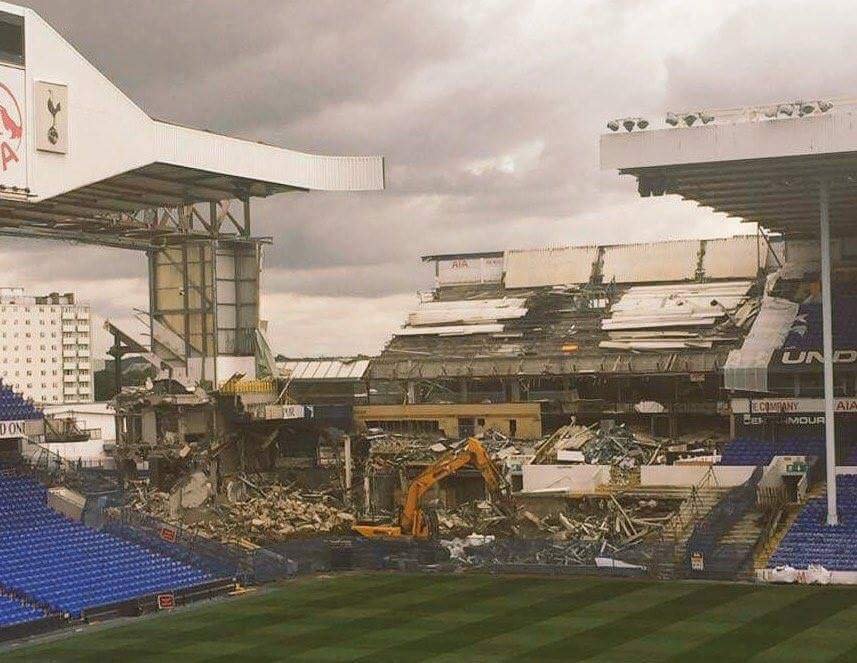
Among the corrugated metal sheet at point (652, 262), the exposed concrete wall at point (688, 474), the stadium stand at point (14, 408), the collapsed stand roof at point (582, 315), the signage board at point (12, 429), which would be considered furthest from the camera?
Answer: the corrugated metal sheet at point (652, 262)

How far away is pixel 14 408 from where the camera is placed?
52.3 meters

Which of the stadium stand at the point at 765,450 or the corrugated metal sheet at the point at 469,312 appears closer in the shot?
the stadium stand at the point at 765,450

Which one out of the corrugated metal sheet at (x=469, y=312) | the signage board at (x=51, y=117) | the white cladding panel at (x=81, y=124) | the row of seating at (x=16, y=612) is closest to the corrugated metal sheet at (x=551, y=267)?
the corrugated metal sheet at (x=469, y=312)

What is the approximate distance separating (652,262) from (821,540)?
3175cm

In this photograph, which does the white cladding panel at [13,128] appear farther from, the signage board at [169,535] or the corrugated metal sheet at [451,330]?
the corrugated metal sheet at [451,330]

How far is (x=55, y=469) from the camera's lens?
5384 cm

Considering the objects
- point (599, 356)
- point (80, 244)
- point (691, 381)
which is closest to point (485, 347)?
point (599, 356)

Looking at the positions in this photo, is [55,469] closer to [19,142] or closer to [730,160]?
[19,142]

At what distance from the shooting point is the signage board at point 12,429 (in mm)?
50094

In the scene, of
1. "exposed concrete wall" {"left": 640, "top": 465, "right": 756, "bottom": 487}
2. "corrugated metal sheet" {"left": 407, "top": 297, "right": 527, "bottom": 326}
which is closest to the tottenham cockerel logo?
"exposed concrete wall" {"left": 640, "top": 465, "right": 756, "bottom": 487}

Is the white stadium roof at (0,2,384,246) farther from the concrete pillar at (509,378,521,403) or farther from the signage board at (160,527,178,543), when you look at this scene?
the concrete pillar at (509,378,521,403)

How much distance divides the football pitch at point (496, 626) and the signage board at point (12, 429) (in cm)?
1006

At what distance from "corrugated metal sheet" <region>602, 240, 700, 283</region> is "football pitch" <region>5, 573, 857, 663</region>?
31.8m

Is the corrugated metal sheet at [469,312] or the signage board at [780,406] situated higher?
the corrugated metal sheet at [469,312]
